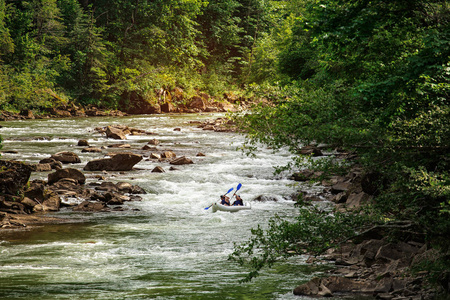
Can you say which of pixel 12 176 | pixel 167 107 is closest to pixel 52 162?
pixel 12 176

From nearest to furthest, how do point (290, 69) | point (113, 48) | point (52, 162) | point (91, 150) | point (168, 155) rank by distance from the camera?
1. point (52, 162)
2. point (168, 155)
3. point (91, 150)
4. point (290, 69)
5. point (113, 48)

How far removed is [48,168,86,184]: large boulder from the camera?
16.7 metres

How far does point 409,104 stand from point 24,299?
23.3ft

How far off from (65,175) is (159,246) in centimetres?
742

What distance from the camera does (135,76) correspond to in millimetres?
51312

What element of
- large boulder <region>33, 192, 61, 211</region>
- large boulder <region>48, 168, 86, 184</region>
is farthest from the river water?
large boulder <region>48, 168, 86, 184</region>

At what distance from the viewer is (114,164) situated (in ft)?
66.1

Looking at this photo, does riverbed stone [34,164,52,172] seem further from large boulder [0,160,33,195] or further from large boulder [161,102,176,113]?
large boulder [161,102,176,113]

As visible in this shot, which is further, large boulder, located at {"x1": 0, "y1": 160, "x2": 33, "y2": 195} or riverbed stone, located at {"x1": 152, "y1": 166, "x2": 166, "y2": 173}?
riverbed stone, located at {"x1": 152, "y1": 166, "x2": 166, "y2": 173}

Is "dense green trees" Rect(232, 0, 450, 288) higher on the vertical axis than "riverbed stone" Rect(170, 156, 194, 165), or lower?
higher

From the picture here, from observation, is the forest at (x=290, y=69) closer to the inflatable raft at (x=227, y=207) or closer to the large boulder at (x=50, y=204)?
the inflatable raft at (x=227, y=207)

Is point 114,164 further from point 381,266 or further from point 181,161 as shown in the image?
point 381,266

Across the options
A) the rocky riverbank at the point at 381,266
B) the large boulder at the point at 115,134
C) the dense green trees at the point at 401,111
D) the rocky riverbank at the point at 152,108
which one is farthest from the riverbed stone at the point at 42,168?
the rocky riverbank at the point at 152,108

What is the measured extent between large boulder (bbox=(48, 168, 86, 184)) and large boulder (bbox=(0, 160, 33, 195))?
301 cm
